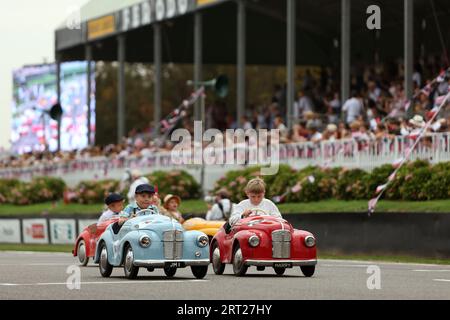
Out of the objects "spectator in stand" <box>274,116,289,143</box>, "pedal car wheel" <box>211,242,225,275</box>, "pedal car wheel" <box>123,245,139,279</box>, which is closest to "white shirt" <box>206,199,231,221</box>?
"spectator in stand" <box>274,116,289,143</box>

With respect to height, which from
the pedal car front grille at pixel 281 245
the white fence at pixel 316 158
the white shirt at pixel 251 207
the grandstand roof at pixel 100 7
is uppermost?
the grandstand roof at pixel 100 7

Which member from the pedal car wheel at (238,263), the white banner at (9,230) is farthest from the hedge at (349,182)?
the white banner at (9,230)

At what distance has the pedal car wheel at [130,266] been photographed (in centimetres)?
1836

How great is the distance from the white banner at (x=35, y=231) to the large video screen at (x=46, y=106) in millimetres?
21865

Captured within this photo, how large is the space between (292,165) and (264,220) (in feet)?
56.2

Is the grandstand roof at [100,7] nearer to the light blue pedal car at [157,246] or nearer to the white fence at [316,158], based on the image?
the white fence at [316,158]

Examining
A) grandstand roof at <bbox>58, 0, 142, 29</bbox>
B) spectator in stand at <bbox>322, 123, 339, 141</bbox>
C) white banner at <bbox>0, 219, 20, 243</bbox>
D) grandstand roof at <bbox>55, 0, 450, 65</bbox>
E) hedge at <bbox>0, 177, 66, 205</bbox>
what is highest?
grandstand roof at <bbox>58, 0, 142, 29</bbox>

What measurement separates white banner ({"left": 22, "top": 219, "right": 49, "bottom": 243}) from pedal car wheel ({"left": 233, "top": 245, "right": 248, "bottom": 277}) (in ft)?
87.8

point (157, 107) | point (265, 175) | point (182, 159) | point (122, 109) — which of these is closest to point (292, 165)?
point (265, 175)

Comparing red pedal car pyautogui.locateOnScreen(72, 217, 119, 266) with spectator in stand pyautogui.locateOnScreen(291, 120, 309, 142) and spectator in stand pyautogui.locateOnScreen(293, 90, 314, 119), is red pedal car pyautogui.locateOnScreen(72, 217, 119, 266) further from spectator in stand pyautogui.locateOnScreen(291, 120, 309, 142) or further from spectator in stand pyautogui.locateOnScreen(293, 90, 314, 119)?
spectator in stand pyautogui.locateOnScreen(293, 90, 314, 119)

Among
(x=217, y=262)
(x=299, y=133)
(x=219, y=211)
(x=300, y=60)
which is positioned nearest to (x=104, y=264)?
(x=217, y=262)

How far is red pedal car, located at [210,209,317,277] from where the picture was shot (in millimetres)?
19156

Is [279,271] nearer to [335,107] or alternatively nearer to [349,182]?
[349,182]

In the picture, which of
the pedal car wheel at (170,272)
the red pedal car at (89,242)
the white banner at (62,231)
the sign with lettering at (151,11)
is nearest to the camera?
the pedal car wheel at (170,272)
